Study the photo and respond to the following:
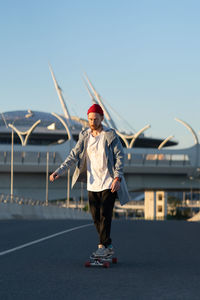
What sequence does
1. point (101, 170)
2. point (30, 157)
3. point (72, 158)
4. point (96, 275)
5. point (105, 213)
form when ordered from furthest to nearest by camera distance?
1. point (30, 157)
2. point (72, 158)
3. point (101, 170)
4. point (105, 213)
5. point (96, 275)

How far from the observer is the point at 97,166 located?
8000 millimetres

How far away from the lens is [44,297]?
5.12m

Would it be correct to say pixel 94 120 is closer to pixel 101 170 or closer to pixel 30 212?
pixel 101 170

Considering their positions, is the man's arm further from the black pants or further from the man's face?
the black pants

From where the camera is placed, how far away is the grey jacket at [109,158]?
25.8 ft

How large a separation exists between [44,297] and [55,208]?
4587 cm

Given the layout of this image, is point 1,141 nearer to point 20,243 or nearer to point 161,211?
point 161,211

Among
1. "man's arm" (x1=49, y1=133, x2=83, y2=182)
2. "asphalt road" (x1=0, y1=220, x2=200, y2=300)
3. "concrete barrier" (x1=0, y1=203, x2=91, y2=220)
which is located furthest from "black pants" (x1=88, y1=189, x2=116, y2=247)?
"concrete barrier" (x1=0, y1=203, x2=91, y2=220)

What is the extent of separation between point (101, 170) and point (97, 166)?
0.08 metres

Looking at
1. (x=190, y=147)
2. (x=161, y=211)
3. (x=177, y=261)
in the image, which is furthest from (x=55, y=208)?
(x=161, y=211)

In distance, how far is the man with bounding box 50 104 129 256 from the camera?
7.81 metres

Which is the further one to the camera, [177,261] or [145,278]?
[177,261]

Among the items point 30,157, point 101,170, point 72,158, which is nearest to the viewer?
point 101,170

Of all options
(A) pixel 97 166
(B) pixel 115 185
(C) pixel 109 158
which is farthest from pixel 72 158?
(B) pixel 115 185
